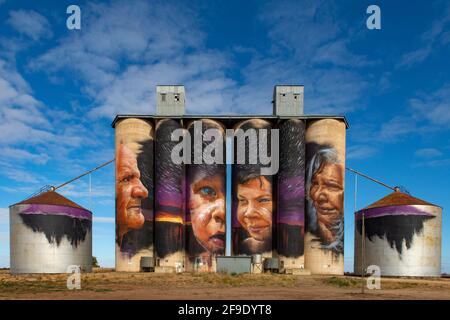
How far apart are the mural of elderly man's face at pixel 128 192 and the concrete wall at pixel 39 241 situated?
311 inches

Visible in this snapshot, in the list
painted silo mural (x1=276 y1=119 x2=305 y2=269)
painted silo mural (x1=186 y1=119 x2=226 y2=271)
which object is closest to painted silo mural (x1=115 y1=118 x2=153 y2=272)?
painted silo mural (x1=186 y1=119 x2=226 y2=271)

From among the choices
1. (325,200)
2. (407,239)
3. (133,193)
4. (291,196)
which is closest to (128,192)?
(133,193)

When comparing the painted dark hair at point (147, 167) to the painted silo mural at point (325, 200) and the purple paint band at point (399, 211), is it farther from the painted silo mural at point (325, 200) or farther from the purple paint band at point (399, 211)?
the purple paint band at point (399, 211)

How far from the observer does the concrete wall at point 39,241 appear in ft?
162

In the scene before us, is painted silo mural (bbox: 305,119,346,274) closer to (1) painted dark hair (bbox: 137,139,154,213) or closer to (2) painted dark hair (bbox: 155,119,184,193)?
(2) painted dark hair (bbox: 155,119,184,193)

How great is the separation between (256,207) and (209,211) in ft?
23.4

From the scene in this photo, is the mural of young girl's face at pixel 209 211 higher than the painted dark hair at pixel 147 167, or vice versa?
the painted dark hair at pixel 147 167

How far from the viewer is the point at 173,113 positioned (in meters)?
61.7

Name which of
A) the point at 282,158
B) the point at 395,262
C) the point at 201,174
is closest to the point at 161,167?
the point at 201,174

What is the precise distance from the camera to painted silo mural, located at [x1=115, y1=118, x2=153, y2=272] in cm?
5600

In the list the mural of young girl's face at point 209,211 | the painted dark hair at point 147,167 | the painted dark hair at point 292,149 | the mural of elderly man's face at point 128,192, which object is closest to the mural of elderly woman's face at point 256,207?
the mural of young girl's face at point 209,211

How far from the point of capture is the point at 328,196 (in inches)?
2231

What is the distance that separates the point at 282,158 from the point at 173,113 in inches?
740

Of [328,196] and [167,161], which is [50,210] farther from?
[328,196]
